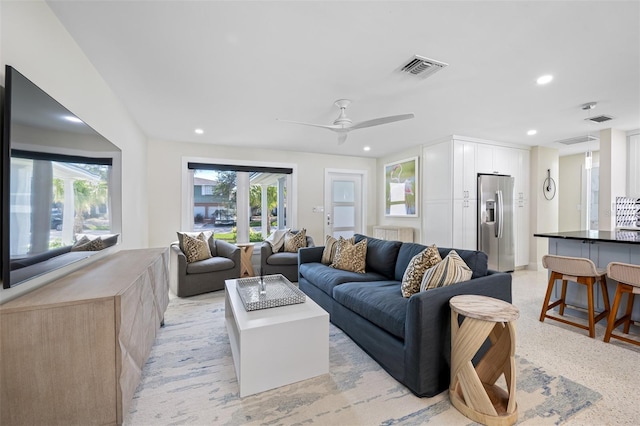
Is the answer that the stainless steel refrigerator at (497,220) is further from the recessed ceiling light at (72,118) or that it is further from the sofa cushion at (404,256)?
the recessed ceiling light at (72,118)

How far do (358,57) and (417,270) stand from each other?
175 centimetres

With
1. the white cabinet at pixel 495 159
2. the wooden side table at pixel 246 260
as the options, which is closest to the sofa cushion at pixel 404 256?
the wooden side table at pixel 246 260

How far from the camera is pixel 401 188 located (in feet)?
19.0

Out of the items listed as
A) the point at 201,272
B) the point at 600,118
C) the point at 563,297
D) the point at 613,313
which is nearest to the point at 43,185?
the point at 201,272

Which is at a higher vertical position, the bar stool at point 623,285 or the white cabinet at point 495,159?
the white cabinet at point 495,159

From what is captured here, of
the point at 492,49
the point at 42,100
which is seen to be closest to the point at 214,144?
the point at 42,100

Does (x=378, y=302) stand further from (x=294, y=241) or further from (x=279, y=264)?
(x=294, y=241)

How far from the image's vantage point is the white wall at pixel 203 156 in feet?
15.1

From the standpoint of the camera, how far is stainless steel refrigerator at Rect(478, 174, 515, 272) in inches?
191

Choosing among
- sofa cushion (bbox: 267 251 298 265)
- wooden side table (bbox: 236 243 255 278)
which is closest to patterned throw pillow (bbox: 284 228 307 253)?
sofa cushion (bbox: 267 251 298 265)

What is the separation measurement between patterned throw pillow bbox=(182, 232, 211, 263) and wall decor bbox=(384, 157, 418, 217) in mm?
3855

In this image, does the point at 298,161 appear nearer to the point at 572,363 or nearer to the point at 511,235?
the point at 511,235

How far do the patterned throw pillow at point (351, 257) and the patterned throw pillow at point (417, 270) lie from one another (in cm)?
99

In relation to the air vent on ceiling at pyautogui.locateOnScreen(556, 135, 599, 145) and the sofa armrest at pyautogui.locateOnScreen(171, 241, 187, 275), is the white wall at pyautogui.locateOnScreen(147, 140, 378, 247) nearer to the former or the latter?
the sofa armrest at pyautogui.locateOnScreen(171, 241, 187, 275)
